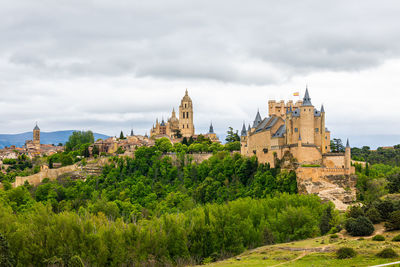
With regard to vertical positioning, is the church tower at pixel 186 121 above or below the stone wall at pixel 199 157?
above

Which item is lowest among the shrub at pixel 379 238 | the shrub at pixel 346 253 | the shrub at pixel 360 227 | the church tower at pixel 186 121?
the shrub at pixel 346 253

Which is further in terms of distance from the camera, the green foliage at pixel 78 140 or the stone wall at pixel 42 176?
the green foliage at pixel 78 140

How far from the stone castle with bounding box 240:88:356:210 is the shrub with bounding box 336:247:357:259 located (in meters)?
31.7

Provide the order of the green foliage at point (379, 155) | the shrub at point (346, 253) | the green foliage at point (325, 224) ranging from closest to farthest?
the shrub at point (346, 253) < the green foliage at point (325, 224) < the green foliage at point (379, 155)

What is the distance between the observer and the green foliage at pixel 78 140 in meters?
143

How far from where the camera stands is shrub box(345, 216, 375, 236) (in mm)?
42594

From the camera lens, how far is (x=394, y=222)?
42344mm

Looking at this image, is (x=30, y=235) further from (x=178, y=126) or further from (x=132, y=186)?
(x=178, y=126)

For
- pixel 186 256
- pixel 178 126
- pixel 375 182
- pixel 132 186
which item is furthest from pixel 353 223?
pixel 178 126

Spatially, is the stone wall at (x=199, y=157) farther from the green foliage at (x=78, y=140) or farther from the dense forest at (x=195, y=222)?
the green foliage at (x=78, y=140)

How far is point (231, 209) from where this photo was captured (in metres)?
56.0

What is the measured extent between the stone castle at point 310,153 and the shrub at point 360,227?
24.6 metres

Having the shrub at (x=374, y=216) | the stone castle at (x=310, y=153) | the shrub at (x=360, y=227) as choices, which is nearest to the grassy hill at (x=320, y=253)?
the shrub at (x=360, y=227)

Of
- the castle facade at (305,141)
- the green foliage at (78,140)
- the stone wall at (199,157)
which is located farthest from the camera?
the green foliage at (78,140)
